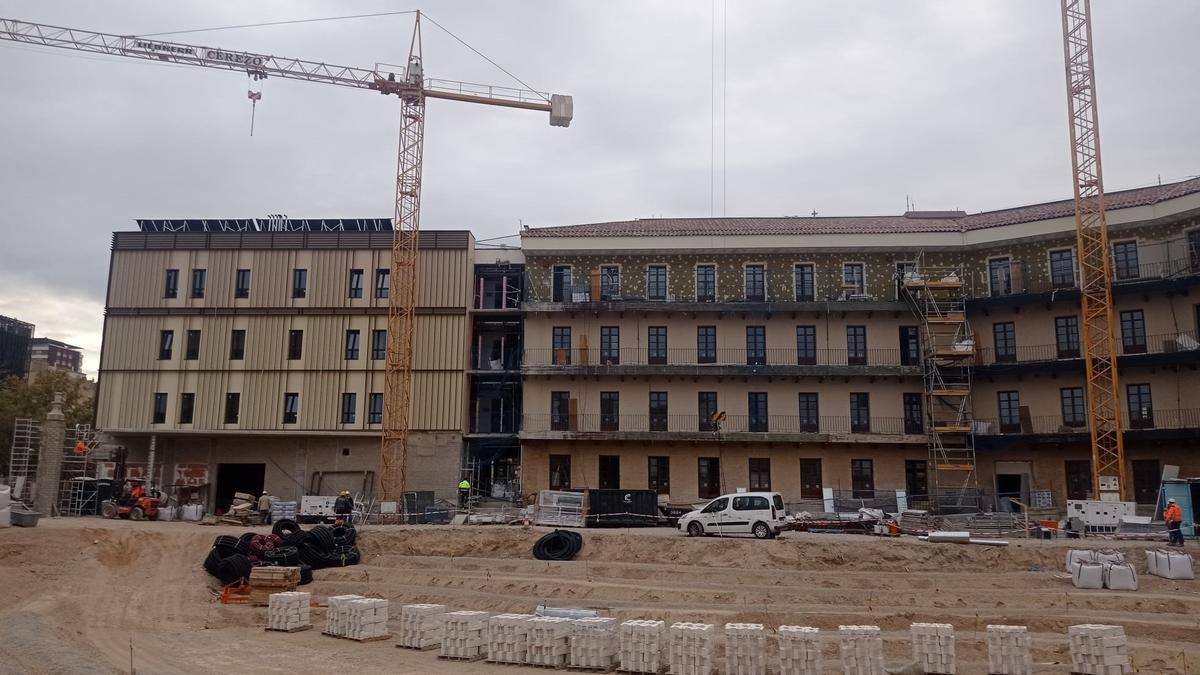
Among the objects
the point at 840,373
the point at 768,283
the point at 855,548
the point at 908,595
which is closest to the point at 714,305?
the point at 768,283

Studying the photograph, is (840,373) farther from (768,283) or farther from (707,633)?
(707,633)

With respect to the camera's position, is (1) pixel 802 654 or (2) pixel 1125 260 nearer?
(1) pixel 802 654

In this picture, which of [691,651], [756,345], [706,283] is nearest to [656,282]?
[706,283]

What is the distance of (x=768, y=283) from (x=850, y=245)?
4.13 metres

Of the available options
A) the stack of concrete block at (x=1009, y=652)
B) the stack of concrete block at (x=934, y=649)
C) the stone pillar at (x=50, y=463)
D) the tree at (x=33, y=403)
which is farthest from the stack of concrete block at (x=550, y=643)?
the tree at (x=33, y=403)

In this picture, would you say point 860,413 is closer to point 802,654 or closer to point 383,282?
point 383,282

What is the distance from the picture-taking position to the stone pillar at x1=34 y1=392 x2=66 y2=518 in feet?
122

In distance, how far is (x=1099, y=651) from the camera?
57.8 feet

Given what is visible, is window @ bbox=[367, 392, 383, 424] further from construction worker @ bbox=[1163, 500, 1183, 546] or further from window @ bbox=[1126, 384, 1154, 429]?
window @ bbox=[1126, 384, 1154, 429]

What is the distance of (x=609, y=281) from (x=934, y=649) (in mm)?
26889

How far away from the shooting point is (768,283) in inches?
1647

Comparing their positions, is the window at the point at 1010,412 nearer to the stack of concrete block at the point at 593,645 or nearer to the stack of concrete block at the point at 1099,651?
the stack of concrete block at the point at 1099,651

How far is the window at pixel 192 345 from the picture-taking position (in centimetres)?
4416

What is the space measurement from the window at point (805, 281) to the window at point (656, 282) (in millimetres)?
6117
